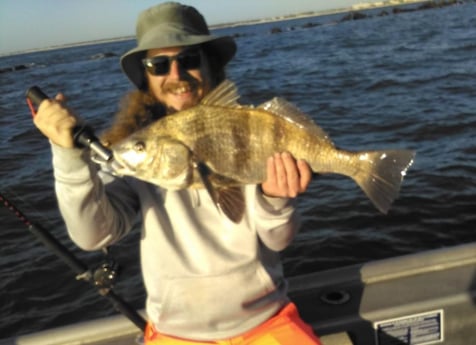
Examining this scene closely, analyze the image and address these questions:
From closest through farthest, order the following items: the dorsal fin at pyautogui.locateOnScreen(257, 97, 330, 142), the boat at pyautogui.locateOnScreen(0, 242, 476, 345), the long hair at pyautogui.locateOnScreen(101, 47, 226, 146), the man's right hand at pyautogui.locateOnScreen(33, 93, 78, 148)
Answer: the man's right hand at pyautogui.locateOnScreen(33, 93, 78, 148) < the dorsal fin at pyautogui.locateOnScreen(257, 97, 330, 142) < the long hair at pyautogui.locateOnScreen(101, 47, 226, 146) < the boat at pyautogui.locateOnScreen(0, 242, 476, 345)

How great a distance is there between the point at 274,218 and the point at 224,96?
80 cm

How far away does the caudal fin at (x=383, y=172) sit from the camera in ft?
9.60

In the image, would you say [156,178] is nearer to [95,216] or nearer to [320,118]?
[95,216]

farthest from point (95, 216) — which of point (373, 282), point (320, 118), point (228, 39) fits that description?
point (320, 118)

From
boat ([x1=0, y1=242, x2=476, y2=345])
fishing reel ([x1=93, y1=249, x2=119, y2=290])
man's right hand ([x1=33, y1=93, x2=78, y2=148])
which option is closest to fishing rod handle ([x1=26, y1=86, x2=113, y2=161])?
man's right hand ([x1=33, y1=93, x2=78, y2=148])

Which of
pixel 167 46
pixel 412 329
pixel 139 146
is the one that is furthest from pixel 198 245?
pixel 412 329

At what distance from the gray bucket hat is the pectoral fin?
2.83ft

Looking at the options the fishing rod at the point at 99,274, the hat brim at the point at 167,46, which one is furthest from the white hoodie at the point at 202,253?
the hat brim at the point at 167,46

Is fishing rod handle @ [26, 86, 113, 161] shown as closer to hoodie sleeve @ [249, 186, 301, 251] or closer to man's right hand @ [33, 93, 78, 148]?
man's right hand @ [33, 93, 78, 148]

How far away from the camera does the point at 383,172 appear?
2947mm

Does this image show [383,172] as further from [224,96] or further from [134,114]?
[134,114]

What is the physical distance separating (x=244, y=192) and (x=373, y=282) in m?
1.58

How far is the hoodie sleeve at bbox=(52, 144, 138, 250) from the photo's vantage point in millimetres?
2615

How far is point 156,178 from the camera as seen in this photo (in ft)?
9.19
